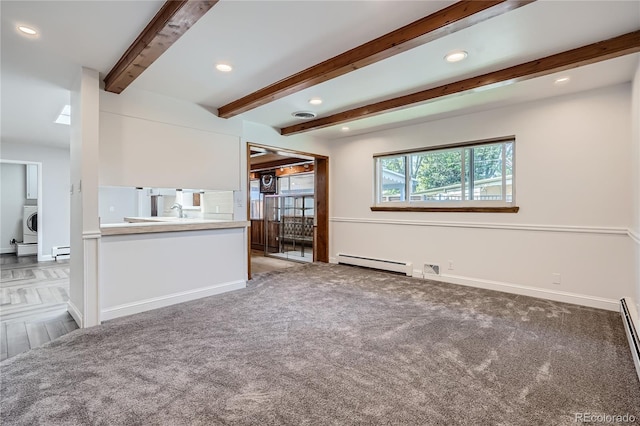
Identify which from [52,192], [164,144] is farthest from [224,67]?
[52,192]

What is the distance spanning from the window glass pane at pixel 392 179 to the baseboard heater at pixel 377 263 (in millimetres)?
1078

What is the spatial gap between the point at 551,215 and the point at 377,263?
2.55 metres

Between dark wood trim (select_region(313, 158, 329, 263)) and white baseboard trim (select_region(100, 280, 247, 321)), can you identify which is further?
dark wood trim (select_region(313, 158, 329, 263))

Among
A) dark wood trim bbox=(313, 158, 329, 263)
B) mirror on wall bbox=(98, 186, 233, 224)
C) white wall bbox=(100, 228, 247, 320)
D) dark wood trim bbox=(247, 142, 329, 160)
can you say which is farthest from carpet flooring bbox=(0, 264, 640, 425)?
dark wood trim bbox=(313, 158, 329, 263)

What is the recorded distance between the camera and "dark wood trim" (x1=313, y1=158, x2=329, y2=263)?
20.0 feet

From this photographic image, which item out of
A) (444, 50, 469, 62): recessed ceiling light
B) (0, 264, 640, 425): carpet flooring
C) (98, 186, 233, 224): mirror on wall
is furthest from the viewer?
(98, 186, 233, 224): mirror on wall

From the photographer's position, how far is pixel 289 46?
98.4 inches

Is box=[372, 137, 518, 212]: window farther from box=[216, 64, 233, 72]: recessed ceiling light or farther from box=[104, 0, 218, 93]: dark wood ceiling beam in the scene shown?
box=[104, 0, 218, 93]: dark wood ceiling beam

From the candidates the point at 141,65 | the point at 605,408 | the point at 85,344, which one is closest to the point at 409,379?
the point at 605,408

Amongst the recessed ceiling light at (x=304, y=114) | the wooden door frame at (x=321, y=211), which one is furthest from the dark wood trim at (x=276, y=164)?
the recessed ceiling light at (x=304, y=114)

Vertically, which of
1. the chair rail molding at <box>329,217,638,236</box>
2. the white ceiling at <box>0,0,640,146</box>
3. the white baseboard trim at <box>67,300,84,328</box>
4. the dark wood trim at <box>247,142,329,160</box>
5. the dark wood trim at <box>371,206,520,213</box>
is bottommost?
the white baseboard trim at <box>67,300,84,328</box>

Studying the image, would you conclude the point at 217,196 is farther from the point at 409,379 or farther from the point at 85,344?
the point at 409,379

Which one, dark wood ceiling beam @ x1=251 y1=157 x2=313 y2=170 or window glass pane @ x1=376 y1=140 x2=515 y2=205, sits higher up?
dark wood ceiling beam @ x1=251 y1=157 x2=313 y2=170

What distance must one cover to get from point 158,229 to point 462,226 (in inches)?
156
